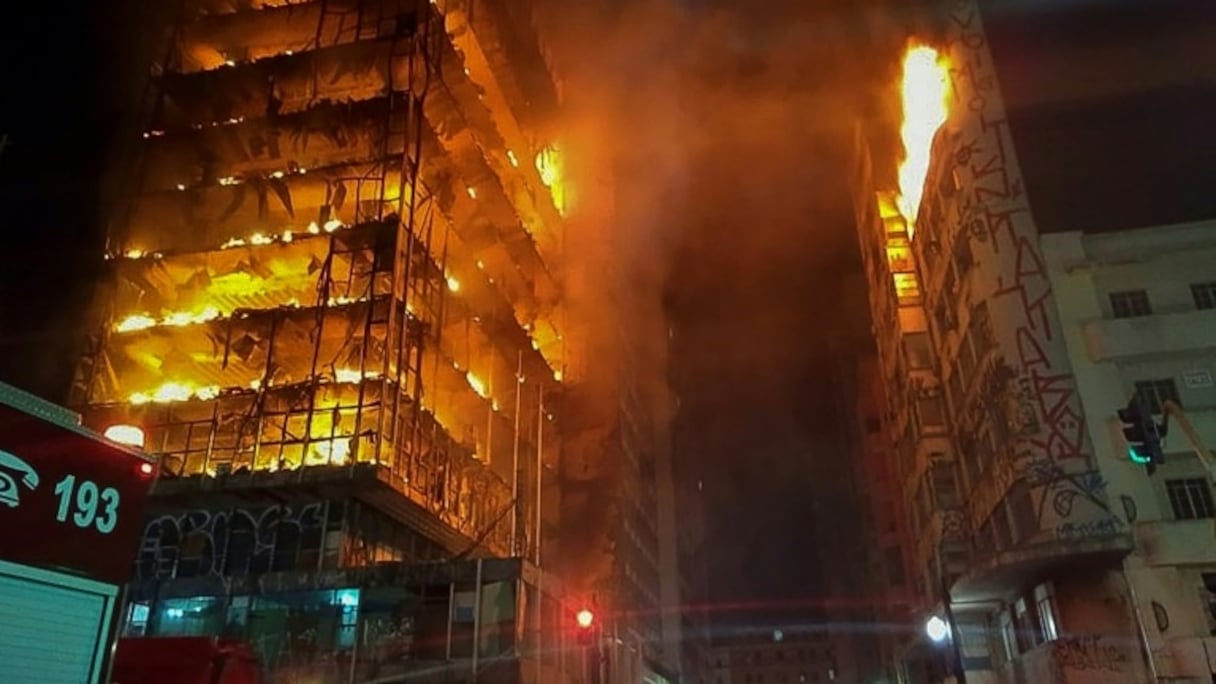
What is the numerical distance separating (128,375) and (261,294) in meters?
5.02

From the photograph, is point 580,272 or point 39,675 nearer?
point 39,675

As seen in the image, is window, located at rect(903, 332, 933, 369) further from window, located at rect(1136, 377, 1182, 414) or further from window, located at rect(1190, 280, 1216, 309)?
window, located at rect(1136, 377, 1182, 414)

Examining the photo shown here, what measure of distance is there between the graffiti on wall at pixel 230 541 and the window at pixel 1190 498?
83.0 feet

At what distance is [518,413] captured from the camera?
119 ft

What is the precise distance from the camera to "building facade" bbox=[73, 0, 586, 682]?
22469 mm

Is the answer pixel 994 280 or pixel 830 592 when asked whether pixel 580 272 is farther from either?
pixel 830 592

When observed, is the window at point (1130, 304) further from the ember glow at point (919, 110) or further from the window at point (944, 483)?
the window at point (944, 483)

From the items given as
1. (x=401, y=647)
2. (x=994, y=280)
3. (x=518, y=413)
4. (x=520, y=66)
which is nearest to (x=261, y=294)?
(x=518, y=413)

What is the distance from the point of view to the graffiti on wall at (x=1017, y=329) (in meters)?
26.8

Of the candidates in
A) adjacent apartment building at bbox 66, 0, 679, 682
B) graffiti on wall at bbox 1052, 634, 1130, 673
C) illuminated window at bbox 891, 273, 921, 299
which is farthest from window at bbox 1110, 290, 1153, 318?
adjacent apartment building at bbox 66, 0, 679, 682

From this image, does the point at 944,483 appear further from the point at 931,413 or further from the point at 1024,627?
the point at 1024,627

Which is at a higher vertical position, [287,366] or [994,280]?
[994,280]

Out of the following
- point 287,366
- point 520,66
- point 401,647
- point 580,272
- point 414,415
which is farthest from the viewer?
point 580,272

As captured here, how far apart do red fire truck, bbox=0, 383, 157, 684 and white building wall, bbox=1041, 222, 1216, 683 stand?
26.4m
